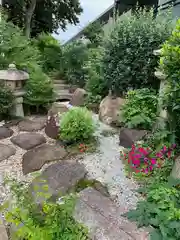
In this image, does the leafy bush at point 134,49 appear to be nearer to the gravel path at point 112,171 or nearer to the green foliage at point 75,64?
the gravel path at point 112,171

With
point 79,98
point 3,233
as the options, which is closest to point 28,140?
point 3,233

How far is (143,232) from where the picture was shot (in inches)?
61.7

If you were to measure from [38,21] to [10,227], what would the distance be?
47.2ft

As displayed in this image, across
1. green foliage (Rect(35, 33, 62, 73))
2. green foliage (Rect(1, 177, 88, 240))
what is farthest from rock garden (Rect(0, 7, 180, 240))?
green foliage (Rect(35, 33, 62, 73))

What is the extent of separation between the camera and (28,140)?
124 inches

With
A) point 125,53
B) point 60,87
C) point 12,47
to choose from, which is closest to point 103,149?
point 125,53

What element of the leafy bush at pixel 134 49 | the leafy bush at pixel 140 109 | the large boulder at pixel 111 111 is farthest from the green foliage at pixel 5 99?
→ the leafy bush at pixel 140 109

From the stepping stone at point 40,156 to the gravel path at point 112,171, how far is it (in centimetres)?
35

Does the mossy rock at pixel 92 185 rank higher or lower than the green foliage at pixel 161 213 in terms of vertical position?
lower

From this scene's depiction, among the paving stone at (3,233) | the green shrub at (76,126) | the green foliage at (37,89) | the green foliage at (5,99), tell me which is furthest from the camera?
the green foliage at (37,89)

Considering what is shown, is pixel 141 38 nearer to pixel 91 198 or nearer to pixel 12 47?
pixel 12 47

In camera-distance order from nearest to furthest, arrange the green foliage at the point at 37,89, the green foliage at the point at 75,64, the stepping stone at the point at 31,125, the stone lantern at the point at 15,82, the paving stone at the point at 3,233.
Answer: the paving stone at the point at 3,233 < the stepping stone at the point at 31,125 < the stone lantern at the point at 15,82 < the green foliage at the point at 37,89 < the green foliage at the point at 75,64

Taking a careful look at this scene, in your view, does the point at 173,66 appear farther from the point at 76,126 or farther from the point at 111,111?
the point at 111,111

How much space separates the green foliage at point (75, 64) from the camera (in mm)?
6934
